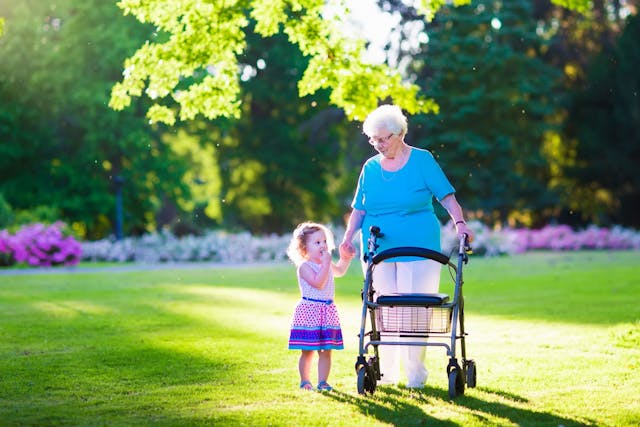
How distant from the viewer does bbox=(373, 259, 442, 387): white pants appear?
7.12 m

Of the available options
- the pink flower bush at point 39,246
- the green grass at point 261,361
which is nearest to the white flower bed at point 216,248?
the pink flower bush at point 39,246

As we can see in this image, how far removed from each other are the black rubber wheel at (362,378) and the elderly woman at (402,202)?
540 millimetres

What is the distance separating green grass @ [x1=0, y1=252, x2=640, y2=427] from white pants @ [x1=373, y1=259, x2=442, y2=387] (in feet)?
0.58

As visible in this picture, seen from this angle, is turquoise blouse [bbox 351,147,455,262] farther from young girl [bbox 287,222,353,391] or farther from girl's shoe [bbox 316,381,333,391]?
girl's shoe [bbox 316,381,333,391]

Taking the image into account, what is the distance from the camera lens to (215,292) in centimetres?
1692

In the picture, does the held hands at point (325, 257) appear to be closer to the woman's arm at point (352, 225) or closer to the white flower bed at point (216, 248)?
the woman's arm at point (352, 225)

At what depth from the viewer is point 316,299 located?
7238 mm

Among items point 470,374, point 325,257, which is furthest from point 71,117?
point 470,374

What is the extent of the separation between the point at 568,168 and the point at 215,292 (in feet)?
74.3

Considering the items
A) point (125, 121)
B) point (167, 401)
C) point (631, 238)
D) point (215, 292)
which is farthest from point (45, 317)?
point (631, 238)

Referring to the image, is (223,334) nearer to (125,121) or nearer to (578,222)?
(125,121)

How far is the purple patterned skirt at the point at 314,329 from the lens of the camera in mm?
7164

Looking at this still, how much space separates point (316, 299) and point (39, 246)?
55.0 feet

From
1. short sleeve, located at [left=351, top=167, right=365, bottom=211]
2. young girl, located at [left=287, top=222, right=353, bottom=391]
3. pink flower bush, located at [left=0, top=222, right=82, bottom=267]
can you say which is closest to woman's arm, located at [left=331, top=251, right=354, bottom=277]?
young girl, located at [left=287, top=222, right=353, bottom=391]
